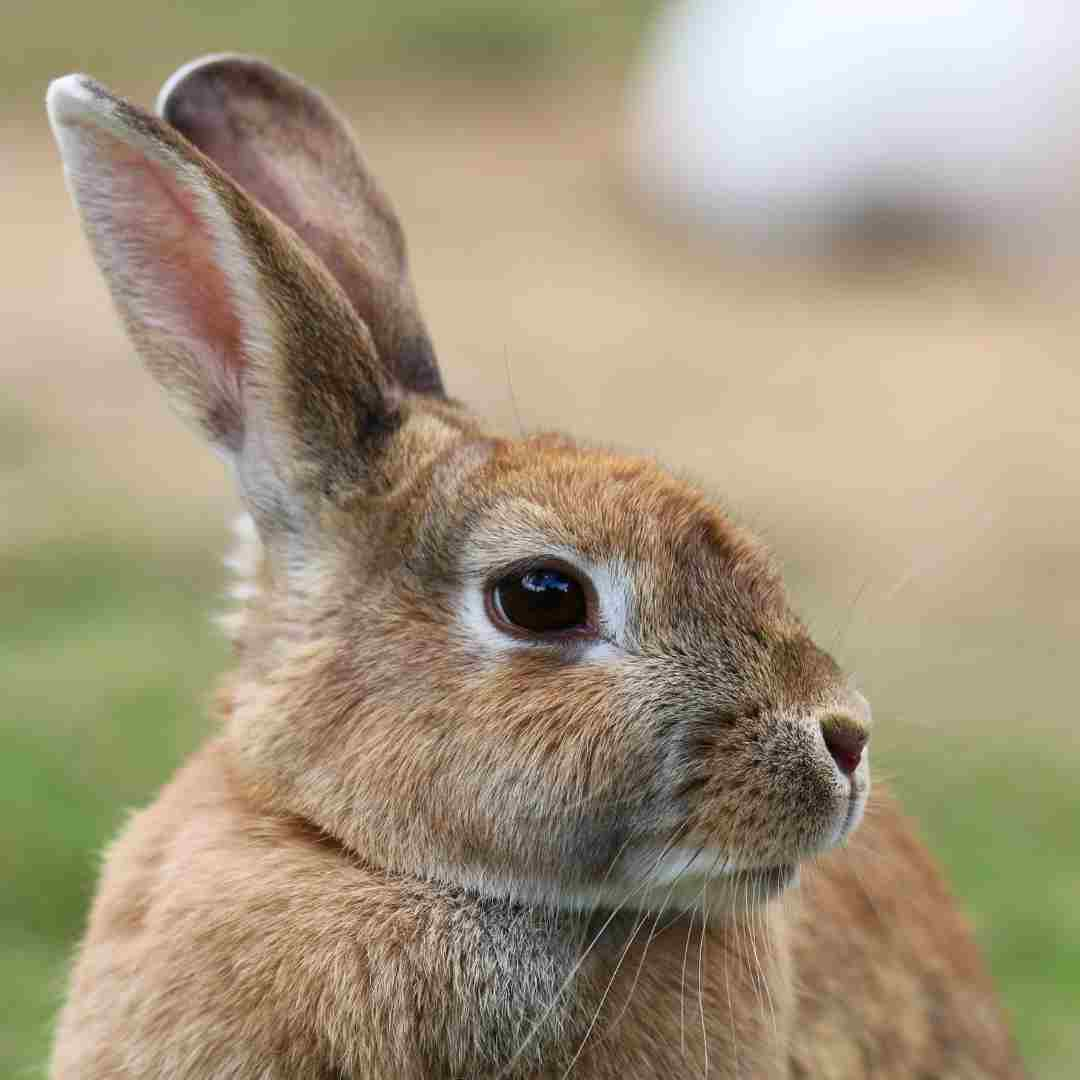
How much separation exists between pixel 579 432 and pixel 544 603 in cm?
515

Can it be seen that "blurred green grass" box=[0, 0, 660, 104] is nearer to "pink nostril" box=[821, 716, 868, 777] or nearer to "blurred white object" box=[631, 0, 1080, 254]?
"blurred white object" box=[631, 0, 1080, 254]

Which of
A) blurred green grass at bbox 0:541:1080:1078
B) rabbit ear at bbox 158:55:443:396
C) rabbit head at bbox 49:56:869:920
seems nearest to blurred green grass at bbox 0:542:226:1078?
blurred green grass at bbox 0:541:1080:1078

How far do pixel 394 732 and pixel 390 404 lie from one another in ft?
1.77

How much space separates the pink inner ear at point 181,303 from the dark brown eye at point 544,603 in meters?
0.53

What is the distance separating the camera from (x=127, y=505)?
23.9 ft

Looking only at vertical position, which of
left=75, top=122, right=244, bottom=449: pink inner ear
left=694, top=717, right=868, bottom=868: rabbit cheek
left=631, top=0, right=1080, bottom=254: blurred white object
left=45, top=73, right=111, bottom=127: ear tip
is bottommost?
left=694, top=717, right=868, bottom=868: rabbit cheek

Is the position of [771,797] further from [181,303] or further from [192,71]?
[192,71]

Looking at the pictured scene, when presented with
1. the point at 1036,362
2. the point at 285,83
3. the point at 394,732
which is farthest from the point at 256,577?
Answer: the point at 1036,362

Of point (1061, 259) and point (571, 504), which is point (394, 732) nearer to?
point (571, 504)

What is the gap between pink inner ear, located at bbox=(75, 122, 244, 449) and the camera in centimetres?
285

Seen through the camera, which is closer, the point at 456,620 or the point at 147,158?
the point at 456,620

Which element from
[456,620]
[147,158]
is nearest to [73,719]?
[147,158]

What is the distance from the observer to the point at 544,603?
2.61 metres

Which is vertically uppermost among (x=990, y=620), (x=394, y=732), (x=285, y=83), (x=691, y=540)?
(x=285, y=83)
